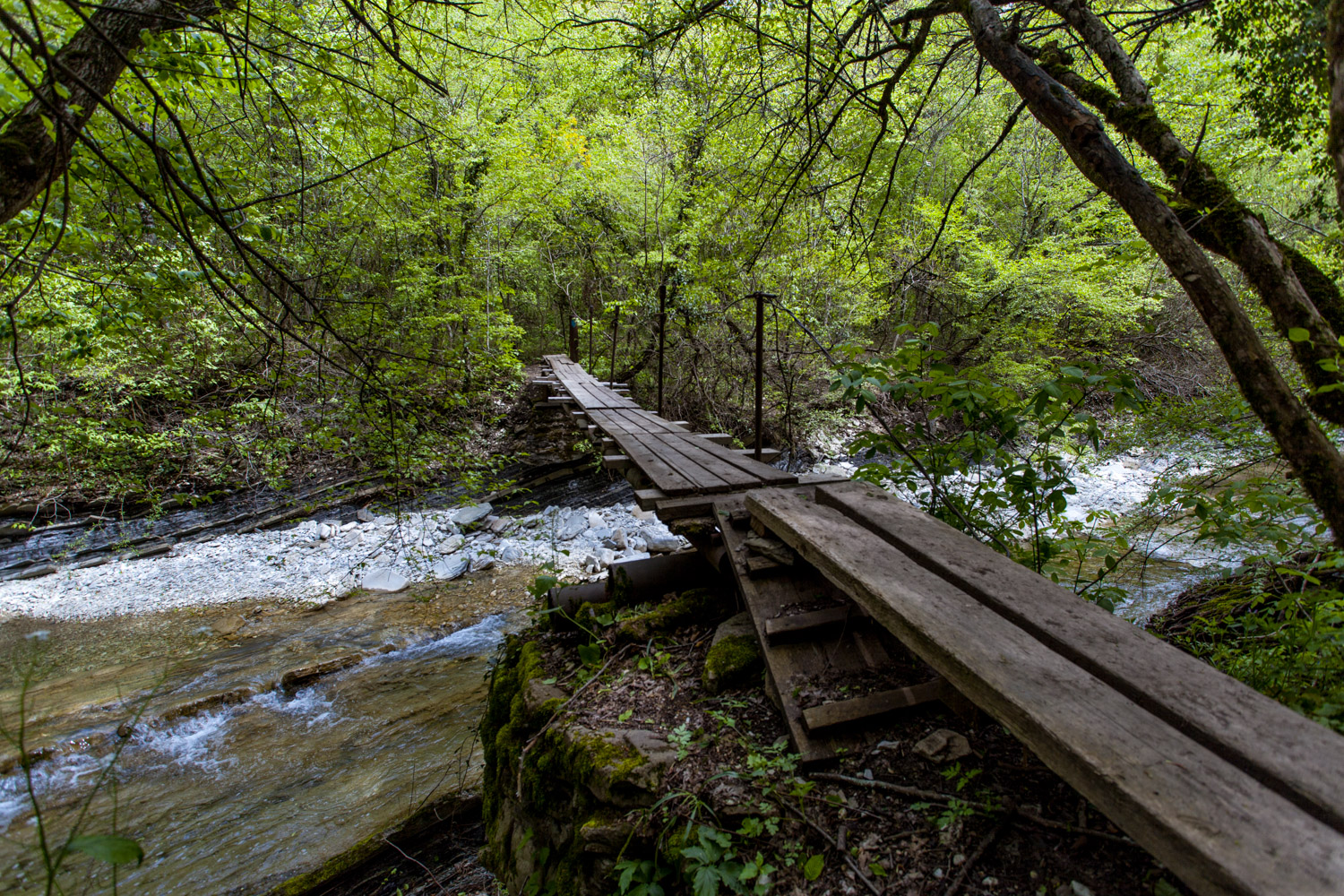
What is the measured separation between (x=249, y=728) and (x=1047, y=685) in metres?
5.21

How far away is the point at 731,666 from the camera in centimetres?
206

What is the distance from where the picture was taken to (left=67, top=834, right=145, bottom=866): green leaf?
707 millimetres

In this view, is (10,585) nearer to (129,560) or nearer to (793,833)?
(129,560)

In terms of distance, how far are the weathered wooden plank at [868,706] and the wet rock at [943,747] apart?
0.37 ft

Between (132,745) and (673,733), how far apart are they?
4622 mm

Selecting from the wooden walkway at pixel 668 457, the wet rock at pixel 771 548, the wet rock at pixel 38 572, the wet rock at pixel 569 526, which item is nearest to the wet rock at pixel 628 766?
the wet rock at pixel 771 548

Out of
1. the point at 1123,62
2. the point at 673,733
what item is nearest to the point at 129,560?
the point at 673,733

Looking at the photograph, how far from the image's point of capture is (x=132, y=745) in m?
4.09

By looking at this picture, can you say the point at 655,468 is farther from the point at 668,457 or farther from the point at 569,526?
the point at 569,526

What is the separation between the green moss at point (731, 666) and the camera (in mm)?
2039

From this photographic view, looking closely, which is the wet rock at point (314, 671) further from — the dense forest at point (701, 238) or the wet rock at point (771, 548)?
the wet rock at point (771, 548)

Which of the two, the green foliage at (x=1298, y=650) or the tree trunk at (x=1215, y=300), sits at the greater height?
the tree trunk at (x=1215, y=300)

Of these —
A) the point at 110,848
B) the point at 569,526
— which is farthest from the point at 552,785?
the point at 569,526

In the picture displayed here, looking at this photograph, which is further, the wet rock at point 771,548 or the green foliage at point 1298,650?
the wet rock at point 771,548
